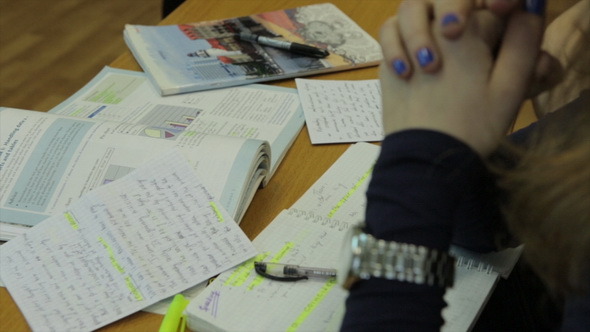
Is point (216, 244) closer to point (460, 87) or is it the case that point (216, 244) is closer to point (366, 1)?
point (460, 87)

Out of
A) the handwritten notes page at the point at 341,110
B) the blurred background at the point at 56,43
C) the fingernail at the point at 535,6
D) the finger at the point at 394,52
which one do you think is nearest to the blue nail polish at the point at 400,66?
the finger at the point at 394,52

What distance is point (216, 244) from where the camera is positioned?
771 mm

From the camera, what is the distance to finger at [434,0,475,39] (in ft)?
1.99

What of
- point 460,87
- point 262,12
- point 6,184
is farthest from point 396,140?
point 262,12

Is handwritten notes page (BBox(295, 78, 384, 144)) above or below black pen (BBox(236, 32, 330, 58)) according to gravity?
below

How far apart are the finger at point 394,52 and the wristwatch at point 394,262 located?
16 centimetres

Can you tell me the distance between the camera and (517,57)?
61cm

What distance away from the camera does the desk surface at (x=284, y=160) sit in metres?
0.71

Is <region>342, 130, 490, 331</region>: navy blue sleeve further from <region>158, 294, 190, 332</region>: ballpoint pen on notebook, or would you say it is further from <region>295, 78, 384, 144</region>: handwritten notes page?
<region>295, 78, 384, 144</region>: handwritten notes page

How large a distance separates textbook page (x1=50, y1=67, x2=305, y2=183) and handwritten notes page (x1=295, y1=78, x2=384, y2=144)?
0.07 feet

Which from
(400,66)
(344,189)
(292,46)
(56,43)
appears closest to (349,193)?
(344,189)

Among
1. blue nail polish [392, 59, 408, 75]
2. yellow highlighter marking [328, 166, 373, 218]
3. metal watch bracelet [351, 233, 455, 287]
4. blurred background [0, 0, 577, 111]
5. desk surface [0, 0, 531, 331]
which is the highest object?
blue nail polish [392, 59, 408, 75]

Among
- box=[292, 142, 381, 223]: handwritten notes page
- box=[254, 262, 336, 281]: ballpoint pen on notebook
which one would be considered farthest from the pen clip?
box=[292, 142, 381, 223]: handwritten notes page

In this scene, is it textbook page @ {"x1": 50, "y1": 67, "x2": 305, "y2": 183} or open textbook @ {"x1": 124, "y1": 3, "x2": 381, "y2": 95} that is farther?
open textbook @ {"x1": 124, "y1": 3, "x2": 381, "y2": 95}
